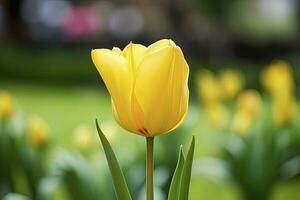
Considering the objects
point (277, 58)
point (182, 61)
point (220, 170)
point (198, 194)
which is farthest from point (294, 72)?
point (182, 61)

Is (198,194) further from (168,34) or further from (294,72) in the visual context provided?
(168,34)

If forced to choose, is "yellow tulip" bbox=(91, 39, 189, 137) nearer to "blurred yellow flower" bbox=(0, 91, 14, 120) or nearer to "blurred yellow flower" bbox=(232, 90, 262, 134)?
"blurred yellow flower" bbox=(0, 91, 14, 120)

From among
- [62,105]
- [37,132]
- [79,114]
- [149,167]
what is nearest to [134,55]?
[149,167]

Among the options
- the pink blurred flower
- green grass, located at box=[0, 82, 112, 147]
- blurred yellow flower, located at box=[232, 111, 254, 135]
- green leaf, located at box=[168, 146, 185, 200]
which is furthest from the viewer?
the pink blurred flower

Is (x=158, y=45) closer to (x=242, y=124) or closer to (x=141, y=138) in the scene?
(x=141, y=138)

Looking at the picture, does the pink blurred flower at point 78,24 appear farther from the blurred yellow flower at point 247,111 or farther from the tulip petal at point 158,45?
the tulip petal at point 158,45

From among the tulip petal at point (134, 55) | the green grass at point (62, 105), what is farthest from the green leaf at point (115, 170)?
the green grass at point (62, 105)

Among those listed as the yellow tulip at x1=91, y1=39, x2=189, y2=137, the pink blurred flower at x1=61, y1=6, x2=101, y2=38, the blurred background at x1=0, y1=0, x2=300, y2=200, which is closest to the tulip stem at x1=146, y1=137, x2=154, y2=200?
the yellow tulip at x1=91, y1=39, x2=189, y2=137
